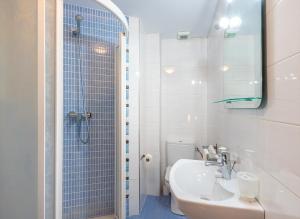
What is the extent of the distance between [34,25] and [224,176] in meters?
1.32

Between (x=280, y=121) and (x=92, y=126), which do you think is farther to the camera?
(x=92, y=126)

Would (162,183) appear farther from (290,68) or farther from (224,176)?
(290,68)

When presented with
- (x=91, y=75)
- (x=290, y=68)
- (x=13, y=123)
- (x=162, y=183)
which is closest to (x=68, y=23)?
(x=91, y=75)

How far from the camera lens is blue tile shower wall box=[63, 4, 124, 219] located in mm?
1843

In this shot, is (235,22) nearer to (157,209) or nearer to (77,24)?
(77,24)

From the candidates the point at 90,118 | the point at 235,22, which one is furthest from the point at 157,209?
the point at 235,22

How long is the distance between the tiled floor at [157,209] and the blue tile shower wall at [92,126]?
0.43 metres

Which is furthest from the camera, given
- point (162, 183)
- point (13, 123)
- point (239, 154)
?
point (162, 183)

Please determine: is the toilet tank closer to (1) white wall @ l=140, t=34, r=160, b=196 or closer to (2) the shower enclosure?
(1) white wall @ l=140, t=34, r=160, b=196

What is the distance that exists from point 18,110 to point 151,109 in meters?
1.78

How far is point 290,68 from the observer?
1.94 ft

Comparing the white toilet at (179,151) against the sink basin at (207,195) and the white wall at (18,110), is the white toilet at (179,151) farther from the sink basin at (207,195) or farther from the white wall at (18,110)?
the white wall at (18,110)

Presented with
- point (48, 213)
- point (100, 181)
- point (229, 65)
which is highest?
point (229, 65)

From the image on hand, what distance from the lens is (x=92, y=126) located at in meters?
1.95
